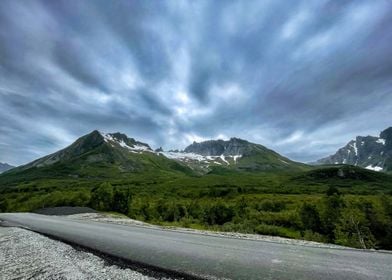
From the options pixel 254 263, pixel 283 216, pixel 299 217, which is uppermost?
pixel 283 216

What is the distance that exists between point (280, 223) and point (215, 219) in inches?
710

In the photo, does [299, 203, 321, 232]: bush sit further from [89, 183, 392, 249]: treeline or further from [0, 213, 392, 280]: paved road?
[0, 213, 392, 280]: paved road

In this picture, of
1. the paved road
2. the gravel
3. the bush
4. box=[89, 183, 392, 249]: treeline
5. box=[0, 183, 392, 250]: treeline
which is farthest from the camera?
the bush

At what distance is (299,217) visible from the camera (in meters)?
62.4

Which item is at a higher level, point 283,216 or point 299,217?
point 283,216

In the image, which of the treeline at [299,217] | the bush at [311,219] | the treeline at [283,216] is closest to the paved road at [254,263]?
the treeline at [299,217]

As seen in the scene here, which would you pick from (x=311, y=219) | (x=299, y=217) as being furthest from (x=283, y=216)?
(x=311, y=219)

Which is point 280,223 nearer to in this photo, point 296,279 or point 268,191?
point 296,279

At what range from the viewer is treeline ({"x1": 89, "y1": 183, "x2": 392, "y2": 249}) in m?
45.2

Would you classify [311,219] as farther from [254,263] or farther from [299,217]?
[254,263]

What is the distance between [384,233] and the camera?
4831 cm

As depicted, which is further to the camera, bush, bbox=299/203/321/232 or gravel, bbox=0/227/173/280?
bush, bbox=299/203/321/232

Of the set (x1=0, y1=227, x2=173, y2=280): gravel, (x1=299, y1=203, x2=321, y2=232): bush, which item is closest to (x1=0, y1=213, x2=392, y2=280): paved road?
(x1=0, y1=227, x2=173, y2=280): gravel

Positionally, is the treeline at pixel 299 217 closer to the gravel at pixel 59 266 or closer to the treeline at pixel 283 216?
the treeline at pixel 283 216
